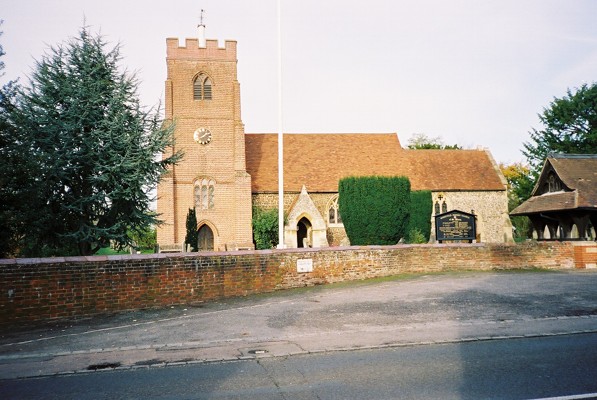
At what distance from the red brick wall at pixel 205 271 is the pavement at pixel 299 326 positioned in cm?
57

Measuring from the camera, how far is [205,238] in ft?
97.8

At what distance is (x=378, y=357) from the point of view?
7551 mm

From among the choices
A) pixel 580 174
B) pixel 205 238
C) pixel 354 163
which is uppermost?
pixel 354 163

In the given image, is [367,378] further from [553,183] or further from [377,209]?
[553,183]

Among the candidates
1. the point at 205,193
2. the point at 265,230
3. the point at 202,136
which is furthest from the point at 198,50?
the point at 265,230

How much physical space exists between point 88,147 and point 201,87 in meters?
14.3

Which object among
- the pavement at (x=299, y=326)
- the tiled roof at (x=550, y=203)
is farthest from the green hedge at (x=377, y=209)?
the pavement at (x=299, y=326)

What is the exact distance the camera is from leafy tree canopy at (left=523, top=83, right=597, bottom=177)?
144 ft

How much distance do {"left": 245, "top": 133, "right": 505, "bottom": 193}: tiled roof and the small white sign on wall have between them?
1547cm

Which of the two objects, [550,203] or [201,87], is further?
[201,87]

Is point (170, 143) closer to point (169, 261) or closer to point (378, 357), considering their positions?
point (169, 261)

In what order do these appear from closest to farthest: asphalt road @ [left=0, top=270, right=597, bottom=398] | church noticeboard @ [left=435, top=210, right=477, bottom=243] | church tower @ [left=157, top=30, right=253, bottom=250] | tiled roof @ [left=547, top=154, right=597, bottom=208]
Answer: asphalt road @ [left=0, top=270, right=597, bottom=398]
church noticeboard @ [left=435, top=210, right=477, bottom=243]
tiled roof @ [left=547, top=154, right=597, bottom=208]
church tower @ [left=157, top=30, right=253, bottom=250]

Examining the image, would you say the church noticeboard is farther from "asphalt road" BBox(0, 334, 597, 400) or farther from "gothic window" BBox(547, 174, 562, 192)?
"asphalt road" BBox(0, 334, 597, 400)

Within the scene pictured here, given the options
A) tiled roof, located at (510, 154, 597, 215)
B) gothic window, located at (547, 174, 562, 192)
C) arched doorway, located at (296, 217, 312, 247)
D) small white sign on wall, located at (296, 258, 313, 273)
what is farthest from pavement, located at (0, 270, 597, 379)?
arched doorway, located at (296, 217, 312, 247)
